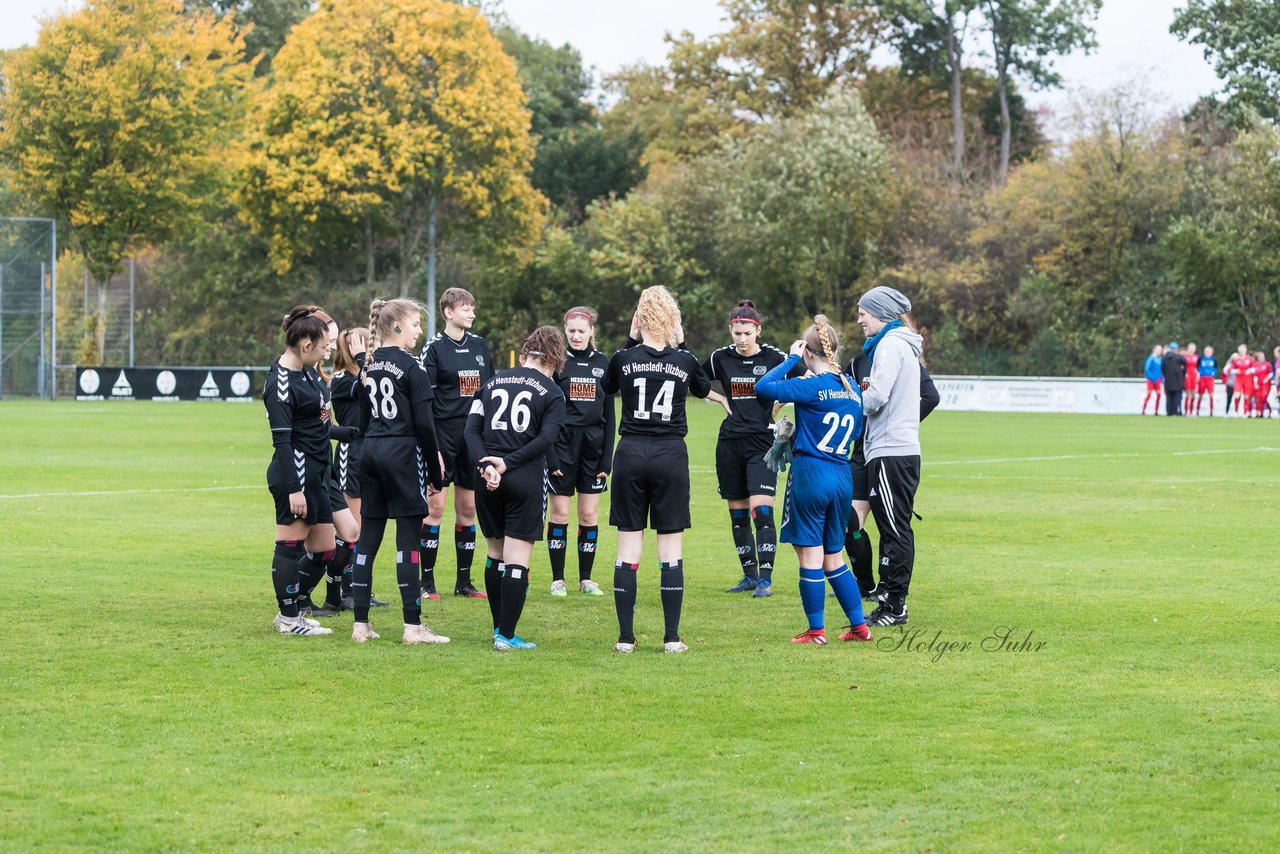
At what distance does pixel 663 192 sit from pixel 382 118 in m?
10.6

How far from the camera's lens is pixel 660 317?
8.50 metres

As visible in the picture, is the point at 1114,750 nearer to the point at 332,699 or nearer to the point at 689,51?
the point at 332,699

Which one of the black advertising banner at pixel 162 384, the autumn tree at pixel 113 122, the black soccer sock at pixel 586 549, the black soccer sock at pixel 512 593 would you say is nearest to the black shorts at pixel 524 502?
the black soccer sock at pixel 512 593

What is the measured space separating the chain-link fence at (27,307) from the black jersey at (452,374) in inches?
1553

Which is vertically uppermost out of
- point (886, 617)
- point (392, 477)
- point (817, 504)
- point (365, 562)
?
point (392, 477)

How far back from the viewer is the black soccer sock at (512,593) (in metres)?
8.60

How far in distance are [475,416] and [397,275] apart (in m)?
51.7

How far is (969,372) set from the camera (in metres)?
50.9

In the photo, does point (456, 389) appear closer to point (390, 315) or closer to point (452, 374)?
point (452, 374)

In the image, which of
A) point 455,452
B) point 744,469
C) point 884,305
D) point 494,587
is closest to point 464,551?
point 455,452

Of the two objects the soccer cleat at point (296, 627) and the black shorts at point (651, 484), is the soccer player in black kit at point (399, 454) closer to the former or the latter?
the soccer cleat at point (296, 627)

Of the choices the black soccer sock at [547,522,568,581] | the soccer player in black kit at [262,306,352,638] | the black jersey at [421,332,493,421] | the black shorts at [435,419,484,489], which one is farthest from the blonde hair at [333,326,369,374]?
the black soccer sock at [547,522,568,581]

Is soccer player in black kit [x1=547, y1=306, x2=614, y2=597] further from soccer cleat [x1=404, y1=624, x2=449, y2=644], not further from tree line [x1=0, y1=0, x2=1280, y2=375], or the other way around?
tree line [x1=0, y1=0, x2=1280, y2=375]

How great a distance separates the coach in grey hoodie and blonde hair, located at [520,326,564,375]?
6.27 ft
